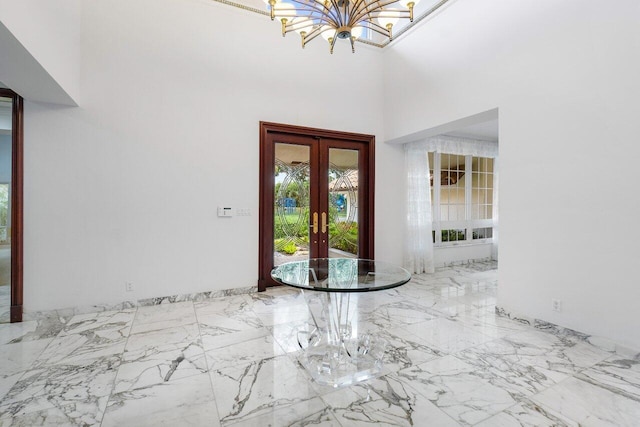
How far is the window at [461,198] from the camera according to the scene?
230 inches

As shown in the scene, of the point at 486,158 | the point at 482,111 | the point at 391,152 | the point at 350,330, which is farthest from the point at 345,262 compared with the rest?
the point at 486,158

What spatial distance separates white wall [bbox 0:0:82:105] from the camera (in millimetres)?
1928

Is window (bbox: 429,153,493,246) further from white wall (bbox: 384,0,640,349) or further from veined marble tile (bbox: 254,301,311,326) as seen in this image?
veined marble tile (bbox: 254,301,311,326)

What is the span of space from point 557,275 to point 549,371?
103cm

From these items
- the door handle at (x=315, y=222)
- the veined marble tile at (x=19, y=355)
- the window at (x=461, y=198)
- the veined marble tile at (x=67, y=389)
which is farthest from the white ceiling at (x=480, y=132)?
the veined marble tile at (x=19, y=355)

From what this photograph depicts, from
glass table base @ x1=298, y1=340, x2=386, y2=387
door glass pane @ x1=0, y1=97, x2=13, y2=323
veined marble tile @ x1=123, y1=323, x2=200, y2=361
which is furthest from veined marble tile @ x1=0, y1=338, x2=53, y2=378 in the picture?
glass table base @ x1=298, y1=340, x2=386, y2=387

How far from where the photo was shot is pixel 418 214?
527cm

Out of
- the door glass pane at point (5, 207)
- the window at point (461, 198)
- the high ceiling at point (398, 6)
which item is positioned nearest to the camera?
the door glass pane at point (5, 207)

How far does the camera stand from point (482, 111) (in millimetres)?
3432

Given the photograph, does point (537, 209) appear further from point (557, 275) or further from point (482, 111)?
point (482, 111)

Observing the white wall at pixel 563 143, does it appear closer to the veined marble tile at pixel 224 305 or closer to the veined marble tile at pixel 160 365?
the veined marble tile at pixel 224 305

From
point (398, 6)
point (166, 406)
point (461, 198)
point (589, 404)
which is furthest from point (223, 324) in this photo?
point (461, 198)

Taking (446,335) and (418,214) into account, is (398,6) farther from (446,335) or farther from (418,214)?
(446,335)

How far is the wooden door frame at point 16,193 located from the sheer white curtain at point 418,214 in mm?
4926
